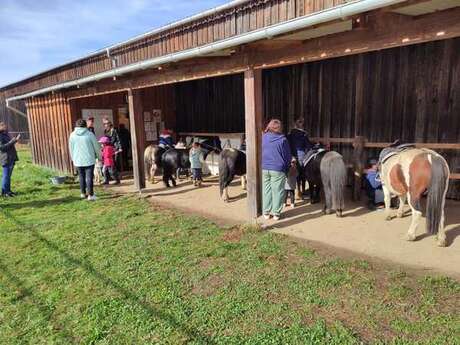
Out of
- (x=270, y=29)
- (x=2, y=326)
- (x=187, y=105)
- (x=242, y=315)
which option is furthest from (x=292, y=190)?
(x=187, y=105)

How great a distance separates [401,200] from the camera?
5.88 meters

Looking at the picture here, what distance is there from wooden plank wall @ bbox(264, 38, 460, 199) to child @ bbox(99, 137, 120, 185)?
486cm

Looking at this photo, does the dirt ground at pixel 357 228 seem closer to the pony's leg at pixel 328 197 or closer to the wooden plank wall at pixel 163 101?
the pony's leg at pixel 328 197

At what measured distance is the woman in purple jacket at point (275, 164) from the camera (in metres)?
5.75

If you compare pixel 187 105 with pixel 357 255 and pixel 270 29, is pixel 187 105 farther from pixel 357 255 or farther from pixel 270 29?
pixel 357 255

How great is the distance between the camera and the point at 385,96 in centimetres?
741

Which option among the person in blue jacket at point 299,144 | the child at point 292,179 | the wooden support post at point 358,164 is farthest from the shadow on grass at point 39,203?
the wooden support post at point 358,164

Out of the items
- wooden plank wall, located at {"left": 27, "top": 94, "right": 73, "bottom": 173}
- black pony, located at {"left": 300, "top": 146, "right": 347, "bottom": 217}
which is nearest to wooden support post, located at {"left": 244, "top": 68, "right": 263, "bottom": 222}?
black pony, located at {"left": 300, "top": 146, "right": 347, "bottom": 217}

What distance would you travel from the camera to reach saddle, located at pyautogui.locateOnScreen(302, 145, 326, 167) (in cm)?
663

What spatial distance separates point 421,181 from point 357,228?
1195 millimetres

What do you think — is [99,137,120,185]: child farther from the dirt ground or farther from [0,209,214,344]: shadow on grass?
[0,209,214,344]: shadow on grass

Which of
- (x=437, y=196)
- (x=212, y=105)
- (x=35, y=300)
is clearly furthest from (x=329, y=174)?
(x=212, y=105)

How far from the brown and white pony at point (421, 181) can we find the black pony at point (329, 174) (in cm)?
76

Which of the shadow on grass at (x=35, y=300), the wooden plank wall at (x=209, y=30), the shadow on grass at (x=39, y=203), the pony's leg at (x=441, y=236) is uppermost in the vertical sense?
the wooden plank wall at (x=209, y=30)
